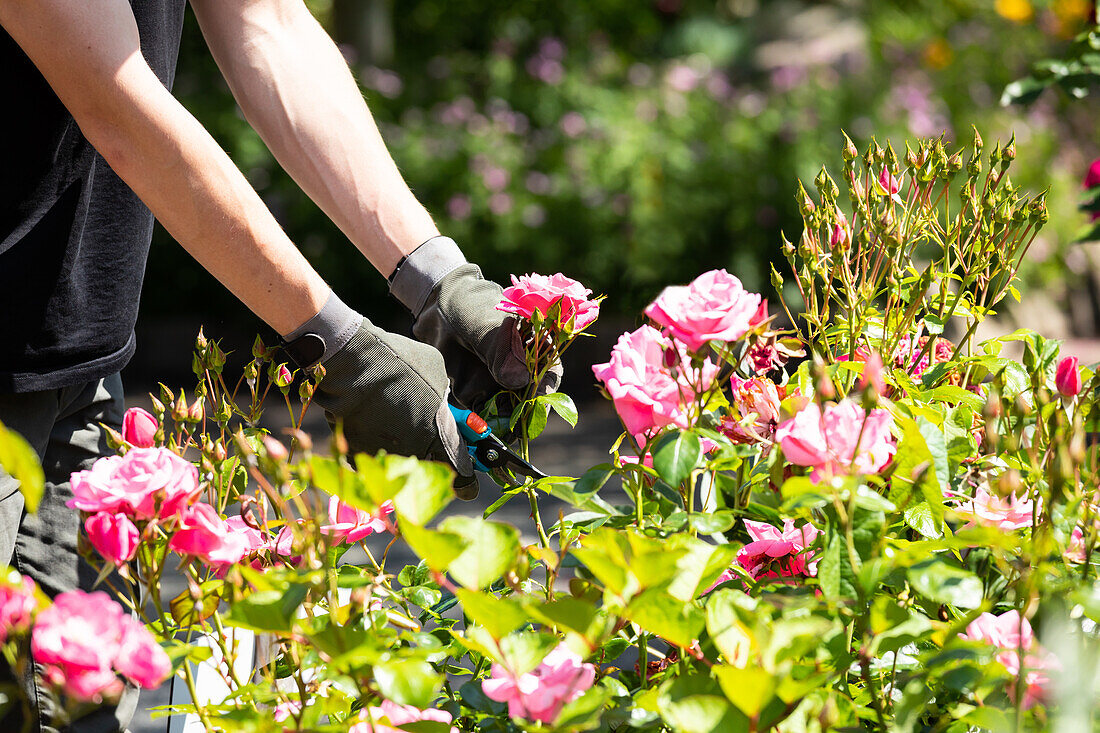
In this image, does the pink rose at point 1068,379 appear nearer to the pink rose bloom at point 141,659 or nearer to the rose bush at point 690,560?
the rose bush at point 690,560

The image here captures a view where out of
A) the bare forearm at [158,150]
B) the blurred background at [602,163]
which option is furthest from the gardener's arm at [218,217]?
the blurred background at [602,163]

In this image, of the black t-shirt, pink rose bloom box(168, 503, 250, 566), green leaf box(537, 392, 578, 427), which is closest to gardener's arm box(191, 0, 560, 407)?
the black t-shirt

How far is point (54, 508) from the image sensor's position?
1.54 meters

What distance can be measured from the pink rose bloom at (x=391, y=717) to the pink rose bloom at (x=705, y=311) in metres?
0.32

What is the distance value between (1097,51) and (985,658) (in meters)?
1.31

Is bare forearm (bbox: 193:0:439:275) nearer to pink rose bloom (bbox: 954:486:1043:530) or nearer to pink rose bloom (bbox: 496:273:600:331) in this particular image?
pink rose bloom (bbox: 496:273:600:331)

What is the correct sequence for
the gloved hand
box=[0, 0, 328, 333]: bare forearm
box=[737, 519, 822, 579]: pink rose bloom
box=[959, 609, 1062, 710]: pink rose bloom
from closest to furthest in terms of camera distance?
box=[959, 609, 1062, 710]: pink rose bloom
box=[737, 519, 822, 579]: pink rose bloom
box=[0, 0, 328, 333]: bare forearm
the gloved hand

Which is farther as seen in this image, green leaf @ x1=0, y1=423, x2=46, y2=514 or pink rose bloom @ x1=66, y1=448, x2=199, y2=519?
pink rose bloom @ x1=66, y1=448, x2=199, y2=519

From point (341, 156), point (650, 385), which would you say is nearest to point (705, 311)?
point (650, 385)

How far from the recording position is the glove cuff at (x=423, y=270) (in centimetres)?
143

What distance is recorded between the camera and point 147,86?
1118 mm

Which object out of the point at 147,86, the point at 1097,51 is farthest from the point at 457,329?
the point at 1097,51

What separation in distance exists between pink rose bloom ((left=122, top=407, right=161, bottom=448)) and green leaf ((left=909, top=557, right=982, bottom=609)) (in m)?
0.67

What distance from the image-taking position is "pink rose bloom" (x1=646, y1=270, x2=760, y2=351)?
768 millimetres
